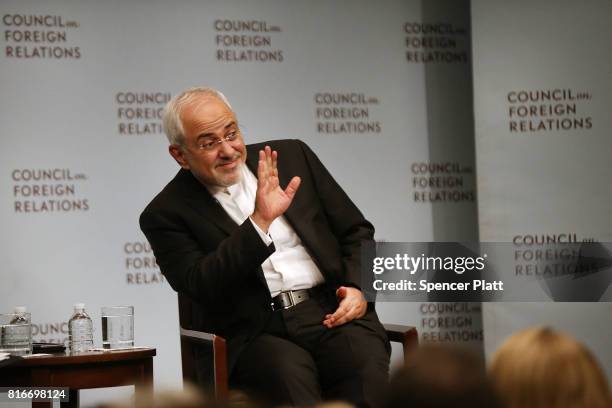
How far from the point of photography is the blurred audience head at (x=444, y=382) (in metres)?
0.78

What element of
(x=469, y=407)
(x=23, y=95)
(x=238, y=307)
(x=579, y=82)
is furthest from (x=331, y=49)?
(x=469, y=407)

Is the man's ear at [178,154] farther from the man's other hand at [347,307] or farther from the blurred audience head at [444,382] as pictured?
the blurred audience head at [444,382]

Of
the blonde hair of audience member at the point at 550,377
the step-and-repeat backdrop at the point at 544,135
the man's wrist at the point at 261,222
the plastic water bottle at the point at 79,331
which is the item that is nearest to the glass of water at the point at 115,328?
the plastic water bottle at the point at 79,331

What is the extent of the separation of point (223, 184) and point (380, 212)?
7.43ft

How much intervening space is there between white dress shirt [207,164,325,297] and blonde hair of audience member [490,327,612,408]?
200 cm

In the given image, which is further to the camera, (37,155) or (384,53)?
(384,53)

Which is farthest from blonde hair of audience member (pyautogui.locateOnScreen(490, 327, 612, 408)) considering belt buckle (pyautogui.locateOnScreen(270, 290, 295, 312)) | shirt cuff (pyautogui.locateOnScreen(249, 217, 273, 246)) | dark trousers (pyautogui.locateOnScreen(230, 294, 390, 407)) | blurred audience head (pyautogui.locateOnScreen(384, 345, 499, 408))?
belt buckle (pyautogui.locateOnScreen(270, 290, 295, 312))

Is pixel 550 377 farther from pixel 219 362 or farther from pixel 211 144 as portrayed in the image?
pixel 211 144

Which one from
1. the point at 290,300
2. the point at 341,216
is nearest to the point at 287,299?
the point at 290,300

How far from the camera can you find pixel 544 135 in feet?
16.2

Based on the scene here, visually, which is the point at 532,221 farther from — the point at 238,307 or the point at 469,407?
the point at 469,407

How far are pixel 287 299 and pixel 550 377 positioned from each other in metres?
2.12

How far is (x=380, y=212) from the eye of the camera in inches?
209

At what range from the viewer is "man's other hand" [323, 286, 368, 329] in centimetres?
299
